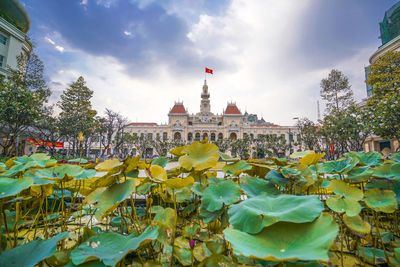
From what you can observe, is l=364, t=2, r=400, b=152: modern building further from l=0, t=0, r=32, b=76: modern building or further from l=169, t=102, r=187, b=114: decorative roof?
l=169, t=102, r=187, b=114: decorative roof

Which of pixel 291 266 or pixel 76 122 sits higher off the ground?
pixel 76 122

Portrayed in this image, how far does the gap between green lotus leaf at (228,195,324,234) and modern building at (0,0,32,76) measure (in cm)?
2507

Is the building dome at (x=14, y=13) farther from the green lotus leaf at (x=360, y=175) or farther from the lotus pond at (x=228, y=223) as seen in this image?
the green lotus leaf at (x=360, y=175)

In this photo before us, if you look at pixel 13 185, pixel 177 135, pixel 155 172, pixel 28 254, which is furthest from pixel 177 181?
pixel 177 135

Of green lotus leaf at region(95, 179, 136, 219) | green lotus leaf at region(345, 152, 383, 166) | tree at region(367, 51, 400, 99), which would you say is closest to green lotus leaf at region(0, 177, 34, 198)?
green lotus leaf at region(95, 179, 136, 219)

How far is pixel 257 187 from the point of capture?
1116 mm

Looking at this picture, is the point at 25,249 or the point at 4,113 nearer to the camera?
the point at 25,249

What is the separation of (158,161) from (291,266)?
117cm

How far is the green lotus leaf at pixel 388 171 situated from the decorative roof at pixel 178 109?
176 feet

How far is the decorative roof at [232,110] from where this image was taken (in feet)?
174

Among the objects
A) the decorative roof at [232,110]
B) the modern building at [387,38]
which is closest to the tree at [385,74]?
the modern building at [387,38]

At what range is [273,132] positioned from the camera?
165 ft

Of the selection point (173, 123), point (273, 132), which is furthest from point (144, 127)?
point (273, 132)

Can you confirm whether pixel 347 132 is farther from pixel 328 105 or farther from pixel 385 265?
pixel 385 265
